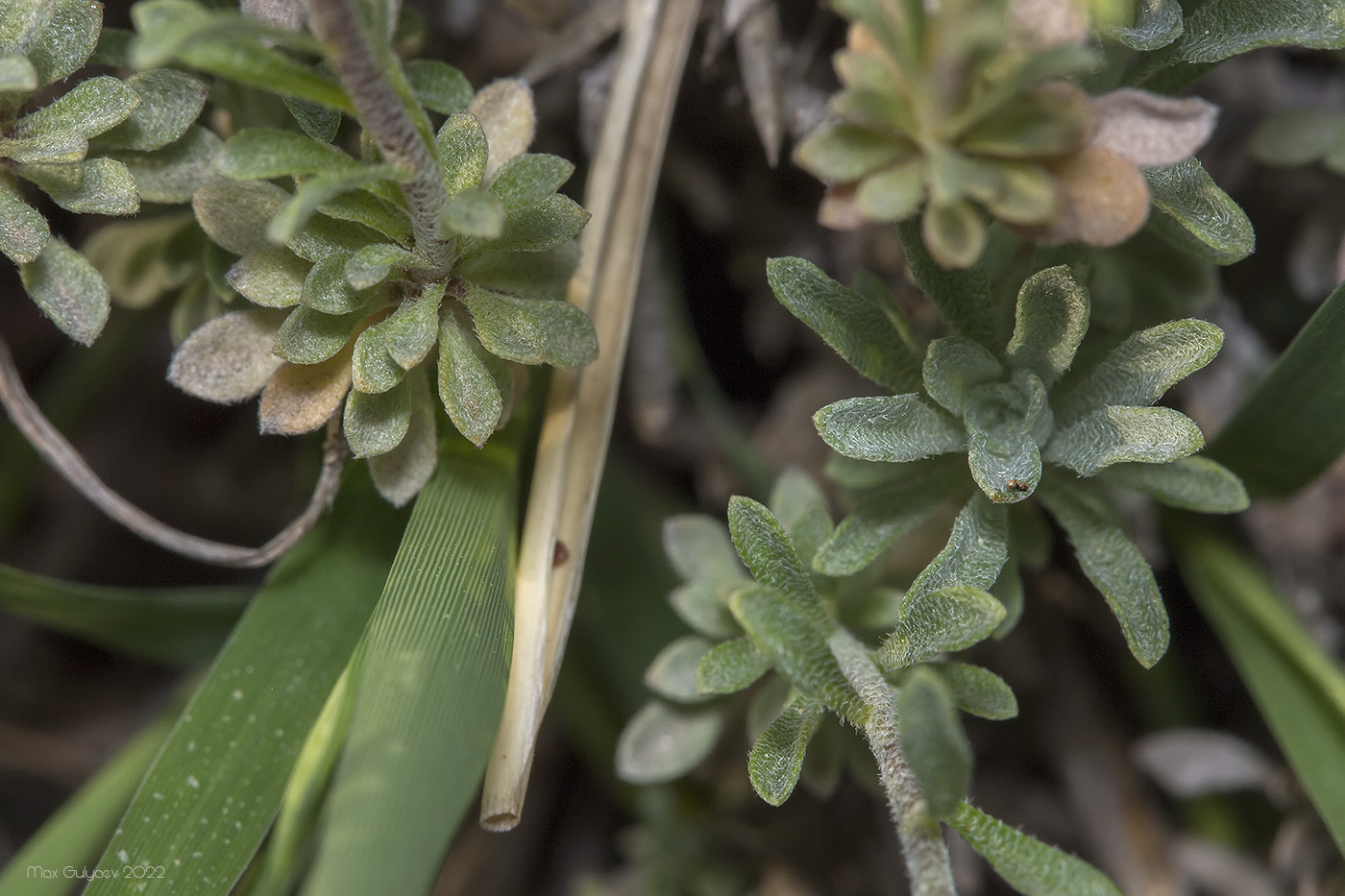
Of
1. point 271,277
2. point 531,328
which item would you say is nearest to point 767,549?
point 531,328

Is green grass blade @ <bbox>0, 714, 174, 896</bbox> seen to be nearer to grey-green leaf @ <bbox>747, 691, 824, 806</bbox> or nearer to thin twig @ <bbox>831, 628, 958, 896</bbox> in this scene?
grey-green leaf @ <bbox>747, 691, 824, 806</bbox>

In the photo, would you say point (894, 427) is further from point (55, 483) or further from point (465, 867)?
point (55, 483)

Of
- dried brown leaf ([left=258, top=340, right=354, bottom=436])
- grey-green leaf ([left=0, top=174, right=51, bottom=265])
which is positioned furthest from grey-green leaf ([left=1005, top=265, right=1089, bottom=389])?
grey-green leaf ([left=0, top=174, right=51, bottom=265])

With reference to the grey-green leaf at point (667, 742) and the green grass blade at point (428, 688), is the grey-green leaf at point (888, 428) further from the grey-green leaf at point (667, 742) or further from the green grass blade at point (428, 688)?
the grey-green leaf at point (667, 742)

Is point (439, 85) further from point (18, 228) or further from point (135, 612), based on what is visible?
point (135, 612)

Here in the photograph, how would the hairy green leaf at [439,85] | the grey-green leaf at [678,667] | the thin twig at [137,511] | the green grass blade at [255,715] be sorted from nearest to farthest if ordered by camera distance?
1. the green grass blade at [255,715]
2. the hairy green leaf at [439,85]
3. the thin twig at [137,511]
4. the grey-green leaf at [678,667]

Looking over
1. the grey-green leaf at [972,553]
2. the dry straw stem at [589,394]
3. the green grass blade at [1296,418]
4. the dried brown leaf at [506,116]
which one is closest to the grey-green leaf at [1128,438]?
the grey-green leaf at [972,553]
